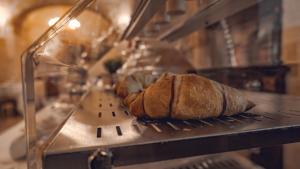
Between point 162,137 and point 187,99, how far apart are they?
78 mm

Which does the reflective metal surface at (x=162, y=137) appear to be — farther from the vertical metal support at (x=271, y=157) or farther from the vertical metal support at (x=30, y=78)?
the vertical metal support at (x=271, y=157)

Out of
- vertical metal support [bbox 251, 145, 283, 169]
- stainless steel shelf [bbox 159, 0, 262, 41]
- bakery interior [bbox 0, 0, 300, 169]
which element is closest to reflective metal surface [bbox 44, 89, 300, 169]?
bakery interior [bbox 0, 0, 300, 169]

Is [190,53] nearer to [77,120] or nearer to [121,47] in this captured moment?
[121,47]

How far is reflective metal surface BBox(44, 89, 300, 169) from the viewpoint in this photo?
24cm

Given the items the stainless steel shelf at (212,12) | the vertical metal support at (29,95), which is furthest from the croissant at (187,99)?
the stainless steel shelf at (212,12)

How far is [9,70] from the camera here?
4.68m

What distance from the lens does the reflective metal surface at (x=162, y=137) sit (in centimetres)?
24

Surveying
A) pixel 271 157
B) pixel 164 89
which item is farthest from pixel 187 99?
pixel 271 157

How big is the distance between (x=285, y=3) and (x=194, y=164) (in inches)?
26.6

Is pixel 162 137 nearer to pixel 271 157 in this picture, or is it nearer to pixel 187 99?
pixel 187 99

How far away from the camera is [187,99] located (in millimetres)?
327

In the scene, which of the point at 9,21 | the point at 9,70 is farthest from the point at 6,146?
the point at 9,21

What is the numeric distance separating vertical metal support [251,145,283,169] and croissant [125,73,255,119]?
0.60 m

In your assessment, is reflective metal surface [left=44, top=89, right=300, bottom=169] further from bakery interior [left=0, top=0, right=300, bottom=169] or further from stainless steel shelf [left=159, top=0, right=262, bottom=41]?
stainless steel shelf [left=159, top=0, right=262, bottom=41]
